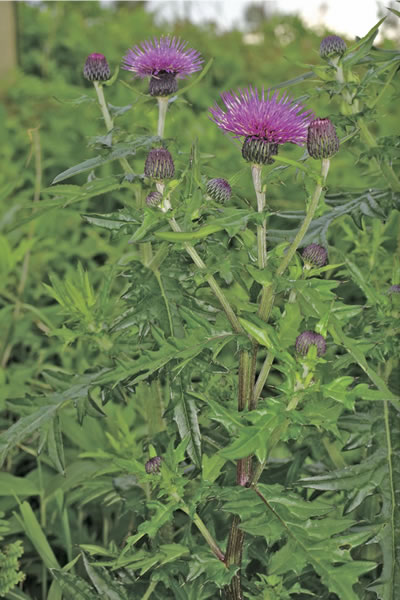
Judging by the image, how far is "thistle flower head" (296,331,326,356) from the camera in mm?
907

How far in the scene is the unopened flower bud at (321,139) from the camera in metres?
0.89

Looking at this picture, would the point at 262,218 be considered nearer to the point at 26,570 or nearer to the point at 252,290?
the point at 252,290

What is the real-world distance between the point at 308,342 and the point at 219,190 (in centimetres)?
24

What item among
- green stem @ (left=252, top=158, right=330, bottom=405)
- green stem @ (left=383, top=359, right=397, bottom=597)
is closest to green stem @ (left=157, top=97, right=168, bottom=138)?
A: green stem @ (left=252, top=158, right=330, bottom=405)

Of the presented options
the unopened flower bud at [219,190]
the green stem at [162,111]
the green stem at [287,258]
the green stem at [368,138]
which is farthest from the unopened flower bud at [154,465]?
the green stem at [368,138]

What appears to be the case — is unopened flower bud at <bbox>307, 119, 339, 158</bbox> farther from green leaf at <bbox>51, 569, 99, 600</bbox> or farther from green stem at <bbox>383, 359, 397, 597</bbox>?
green leaf at <bbox>51, 569, 99, 600</bbox>

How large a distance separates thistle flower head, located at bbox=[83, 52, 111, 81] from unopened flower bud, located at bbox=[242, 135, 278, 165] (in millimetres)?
439

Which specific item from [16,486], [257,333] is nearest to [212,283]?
[257,333]

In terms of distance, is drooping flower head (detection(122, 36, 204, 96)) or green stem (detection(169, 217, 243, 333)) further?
drooping flower head (detection(122, 36, 204, 96))

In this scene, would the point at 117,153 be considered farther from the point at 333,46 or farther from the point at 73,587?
the point at 73,587

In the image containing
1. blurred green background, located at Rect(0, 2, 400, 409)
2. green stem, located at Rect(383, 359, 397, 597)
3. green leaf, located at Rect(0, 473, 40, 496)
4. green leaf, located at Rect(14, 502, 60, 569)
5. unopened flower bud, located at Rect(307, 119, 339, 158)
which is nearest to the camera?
unopened flower bud, located at Rect(307, 119, 339, 158)

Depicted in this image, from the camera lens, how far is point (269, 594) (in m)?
1.02

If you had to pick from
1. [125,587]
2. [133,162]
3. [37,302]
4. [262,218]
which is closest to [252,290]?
[262,218]

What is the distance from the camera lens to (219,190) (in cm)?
95
